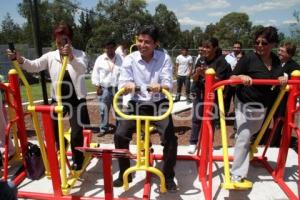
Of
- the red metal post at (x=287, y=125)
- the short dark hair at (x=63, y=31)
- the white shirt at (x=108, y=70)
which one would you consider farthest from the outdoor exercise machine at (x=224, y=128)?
the white shirt at (x=108, y=70)

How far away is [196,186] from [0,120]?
9.00 feet

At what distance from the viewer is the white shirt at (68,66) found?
4.21 metres

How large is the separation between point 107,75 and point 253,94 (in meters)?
3.48

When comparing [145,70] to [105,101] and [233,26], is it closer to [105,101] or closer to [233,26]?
[105,101]

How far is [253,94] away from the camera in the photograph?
3979 mm

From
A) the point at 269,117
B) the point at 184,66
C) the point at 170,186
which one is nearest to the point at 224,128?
the point at 269,117

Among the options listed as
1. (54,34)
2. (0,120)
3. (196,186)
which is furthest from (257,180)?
(0,120)

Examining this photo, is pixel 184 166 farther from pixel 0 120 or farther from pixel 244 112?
pixel 0 120

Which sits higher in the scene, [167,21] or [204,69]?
[167,21]

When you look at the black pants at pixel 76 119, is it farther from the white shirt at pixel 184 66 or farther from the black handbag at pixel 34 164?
the white shirt at pixel 184 66

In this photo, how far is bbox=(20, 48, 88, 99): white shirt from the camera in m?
4.21

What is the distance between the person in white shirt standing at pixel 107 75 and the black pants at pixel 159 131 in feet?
8.96

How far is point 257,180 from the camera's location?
4.43m

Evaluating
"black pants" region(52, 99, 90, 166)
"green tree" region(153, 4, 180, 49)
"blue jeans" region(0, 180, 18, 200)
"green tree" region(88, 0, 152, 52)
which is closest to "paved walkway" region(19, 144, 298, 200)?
"black pants" region(52, 99, 90, 166)
